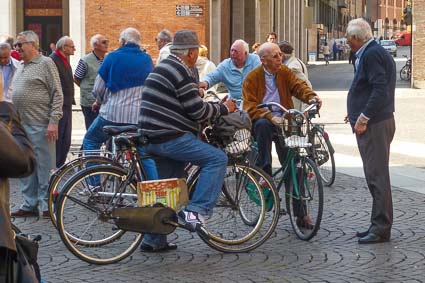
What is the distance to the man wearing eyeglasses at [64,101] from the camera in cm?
1138

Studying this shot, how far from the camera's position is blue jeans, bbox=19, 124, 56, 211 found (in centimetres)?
965

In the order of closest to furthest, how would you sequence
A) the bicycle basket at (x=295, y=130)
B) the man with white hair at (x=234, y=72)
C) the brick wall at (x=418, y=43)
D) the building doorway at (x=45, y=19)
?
the bicycle basket at (x=295, y=130) < the man with white hair at (x=234, y=72) < the building doorway at (x=45, y=19) < the brick wall at (x=418, y=43)

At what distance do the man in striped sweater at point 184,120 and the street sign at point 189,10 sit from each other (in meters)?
26.8

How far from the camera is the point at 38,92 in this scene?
9.55m

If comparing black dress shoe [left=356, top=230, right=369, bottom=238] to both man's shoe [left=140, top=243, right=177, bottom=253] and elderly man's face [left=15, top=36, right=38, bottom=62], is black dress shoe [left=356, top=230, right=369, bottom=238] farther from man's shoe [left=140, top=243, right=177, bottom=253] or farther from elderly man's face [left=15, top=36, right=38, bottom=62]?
elderly man's face [left=15, top=36, right=38, bottom=62]

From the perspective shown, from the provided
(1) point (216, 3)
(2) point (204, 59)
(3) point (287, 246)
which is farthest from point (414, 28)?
(3) point (287, 246)

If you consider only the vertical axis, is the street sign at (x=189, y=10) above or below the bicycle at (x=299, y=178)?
above

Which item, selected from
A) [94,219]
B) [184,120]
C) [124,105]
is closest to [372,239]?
[184,120]

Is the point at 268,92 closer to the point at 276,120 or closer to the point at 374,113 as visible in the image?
the point at 276,120

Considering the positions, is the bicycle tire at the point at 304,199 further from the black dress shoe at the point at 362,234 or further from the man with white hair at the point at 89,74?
the man with white hair at the point at 89,74

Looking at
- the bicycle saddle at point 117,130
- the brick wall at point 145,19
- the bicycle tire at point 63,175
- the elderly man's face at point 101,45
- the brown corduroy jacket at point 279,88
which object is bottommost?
the bicycle tire at point 63,175

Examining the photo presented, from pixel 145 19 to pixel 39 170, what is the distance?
25.1 m

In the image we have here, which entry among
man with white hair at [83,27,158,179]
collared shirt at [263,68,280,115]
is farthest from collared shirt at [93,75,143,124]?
collared shirt at [263,68,280,115]

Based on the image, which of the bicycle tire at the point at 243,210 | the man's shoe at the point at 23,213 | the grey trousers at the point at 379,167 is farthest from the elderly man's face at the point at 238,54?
the bicycle tire at the point at 243,210
